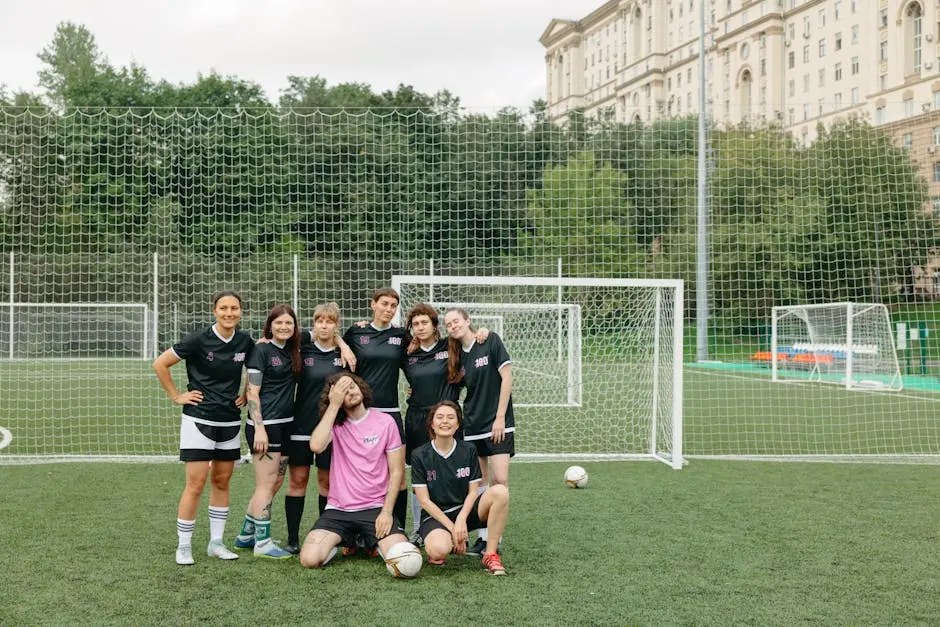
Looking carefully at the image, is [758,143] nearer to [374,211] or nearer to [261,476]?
[374,211]

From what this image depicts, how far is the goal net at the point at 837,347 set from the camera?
17844mm

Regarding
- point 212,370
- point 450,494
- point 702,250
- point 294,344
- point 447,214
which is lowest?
point 450,494

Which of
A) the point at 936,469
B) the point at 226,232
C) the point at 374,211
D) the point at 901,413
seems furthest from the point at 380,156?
the point at 901,413

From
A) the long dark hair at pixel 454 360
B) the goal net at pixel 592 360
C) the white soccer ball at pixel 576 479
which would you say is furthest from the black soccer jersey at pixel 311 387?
the goal net at pixel 592 360

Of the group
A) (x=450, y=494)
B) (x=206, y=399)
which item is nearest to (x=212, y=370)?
(x=206, y=399)

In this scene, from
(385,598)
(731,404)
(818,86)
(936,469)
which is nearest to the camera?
(385,598)

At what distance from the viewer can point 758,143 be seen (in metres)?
15.3

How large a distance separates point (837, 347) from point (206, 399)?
672 inches

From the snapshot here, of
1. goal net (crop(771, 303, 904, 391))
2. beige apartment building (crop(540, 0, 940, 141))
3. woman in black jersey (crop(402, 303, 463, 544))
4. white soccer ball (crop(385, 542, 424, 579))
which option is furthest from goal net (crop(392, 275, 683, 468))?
beige apartment building (crop(540, 0, 940, 141))

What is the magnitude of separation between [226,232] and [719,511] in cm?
747

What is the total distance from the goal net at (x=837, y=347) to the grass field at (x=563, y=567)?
11.4 metres

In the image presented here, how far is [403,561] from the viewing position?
4562mm

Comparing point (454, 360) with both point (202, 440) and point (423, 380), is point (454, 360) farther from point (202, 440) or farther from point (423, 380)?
point (202, 440)

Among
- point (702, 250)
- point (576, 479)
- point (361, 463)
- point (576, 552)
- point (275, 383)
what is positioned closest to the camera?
point (361, 463)
